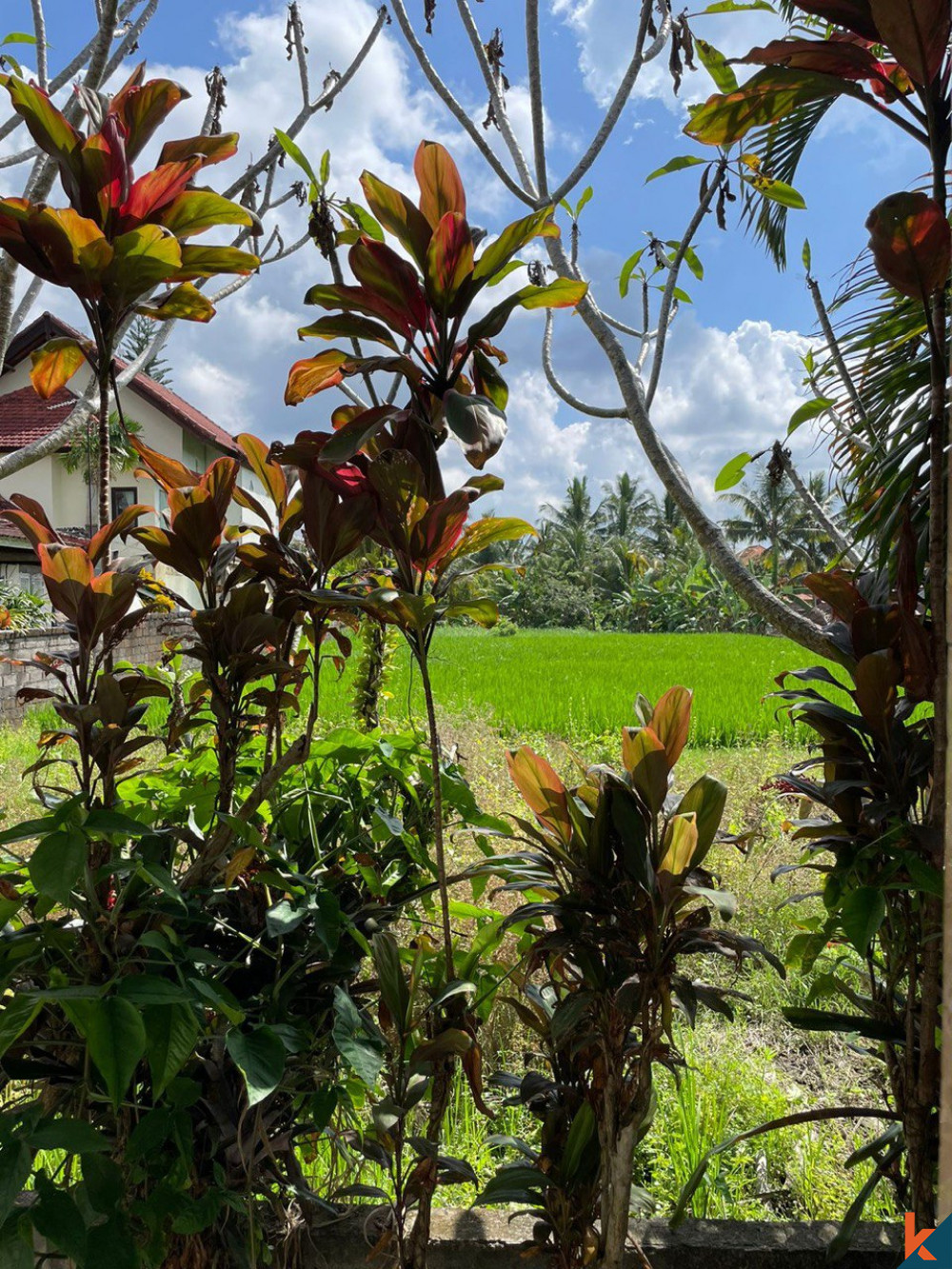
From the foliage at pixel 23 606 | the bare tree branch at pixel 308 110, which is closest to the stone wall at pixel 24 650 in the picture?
the foliage at pixel 23 606

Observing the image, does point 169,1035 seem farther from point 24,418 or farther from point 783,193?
point 24,418

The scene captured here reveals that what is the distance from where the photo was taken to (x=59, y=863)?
746 millimetres

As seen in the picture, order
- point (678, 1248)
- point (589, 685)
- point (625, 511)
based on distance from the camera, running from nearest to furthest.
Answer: point (678, 1248), point (589, 685), point (625, 511)

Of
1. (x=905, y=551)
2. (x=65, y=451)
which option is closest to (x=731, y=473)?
(x=905, y=551)

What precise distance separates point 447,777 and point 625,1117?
39cm

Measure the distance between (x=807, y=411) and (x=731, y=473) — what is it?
0.19 metres

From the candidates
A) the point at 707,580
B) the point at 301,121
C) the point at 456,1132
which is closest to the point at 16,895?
the point at 456,1132

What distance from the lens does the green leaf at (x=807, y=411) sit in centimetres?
145

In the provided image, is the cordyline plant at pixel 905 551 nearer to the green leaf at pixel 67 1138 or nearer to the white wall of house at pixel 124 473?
the green leaf at pixel 67 1138

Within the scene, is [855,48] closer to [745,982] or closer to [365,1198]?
[365,1198]

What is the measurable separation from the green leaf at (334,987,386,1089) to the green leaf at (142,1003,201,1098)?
12 cm

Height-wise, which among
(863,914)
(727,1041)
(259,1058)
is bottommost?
(727,1041)

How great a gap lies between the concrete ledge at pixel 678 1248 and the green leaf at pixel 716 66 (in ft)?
4.48

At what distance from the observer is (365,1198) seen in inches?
41.0
